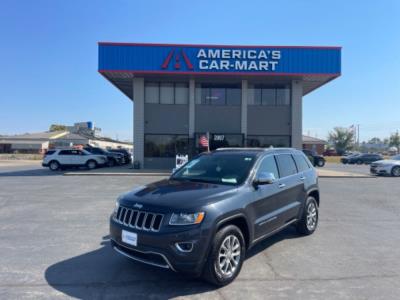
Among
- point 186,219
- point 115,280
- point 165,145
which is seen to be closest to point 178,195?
point 186,219

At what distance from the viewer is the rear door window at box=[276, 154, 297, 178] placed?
18.6ft

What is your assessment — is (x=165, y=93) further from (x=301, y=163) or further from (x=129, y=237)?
(x=129, y=237)

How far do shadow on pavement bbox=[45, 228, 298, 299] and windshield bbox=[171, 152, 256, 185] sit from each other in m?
1.39

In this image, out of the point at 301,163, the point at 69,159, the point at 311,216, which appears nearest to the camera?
the point at 311,216

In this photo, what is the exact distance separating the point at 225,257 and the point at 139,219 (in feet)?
4.06

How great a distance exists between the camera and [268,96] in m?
24.7

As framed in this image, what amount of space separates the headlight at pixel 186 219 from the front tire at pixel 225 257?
0.36 meters

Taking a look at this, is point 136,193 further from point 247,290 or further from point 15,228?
point 15,228

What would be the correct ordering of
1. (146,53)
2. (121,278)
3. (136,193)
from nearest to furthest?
1. (121,278)
2. (136,193)
3. (146,53)

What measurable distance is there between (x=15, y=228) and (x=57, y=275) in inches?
126

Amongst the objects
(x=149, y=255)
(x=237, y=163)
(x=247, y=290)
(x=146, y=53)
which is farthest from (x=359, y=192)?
(x=146, y=53)

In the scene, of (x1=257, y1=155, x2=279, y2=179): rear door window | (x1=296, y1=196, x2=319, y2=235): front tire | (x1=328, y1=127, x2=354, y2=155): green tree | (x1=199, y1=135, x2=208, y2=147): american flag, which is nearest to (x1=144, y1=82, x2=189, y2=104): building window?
(x1=199, y1=135, x2=208, y2=147): american flag

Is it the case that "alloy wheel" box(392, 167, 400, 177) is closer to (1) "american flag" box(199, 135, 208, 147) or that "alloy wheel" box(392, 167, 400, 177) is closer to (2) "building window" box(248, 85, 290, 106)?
(2) "building window" box(248, 85, 290, 106)

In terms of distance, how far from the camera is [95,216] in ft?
25.9
